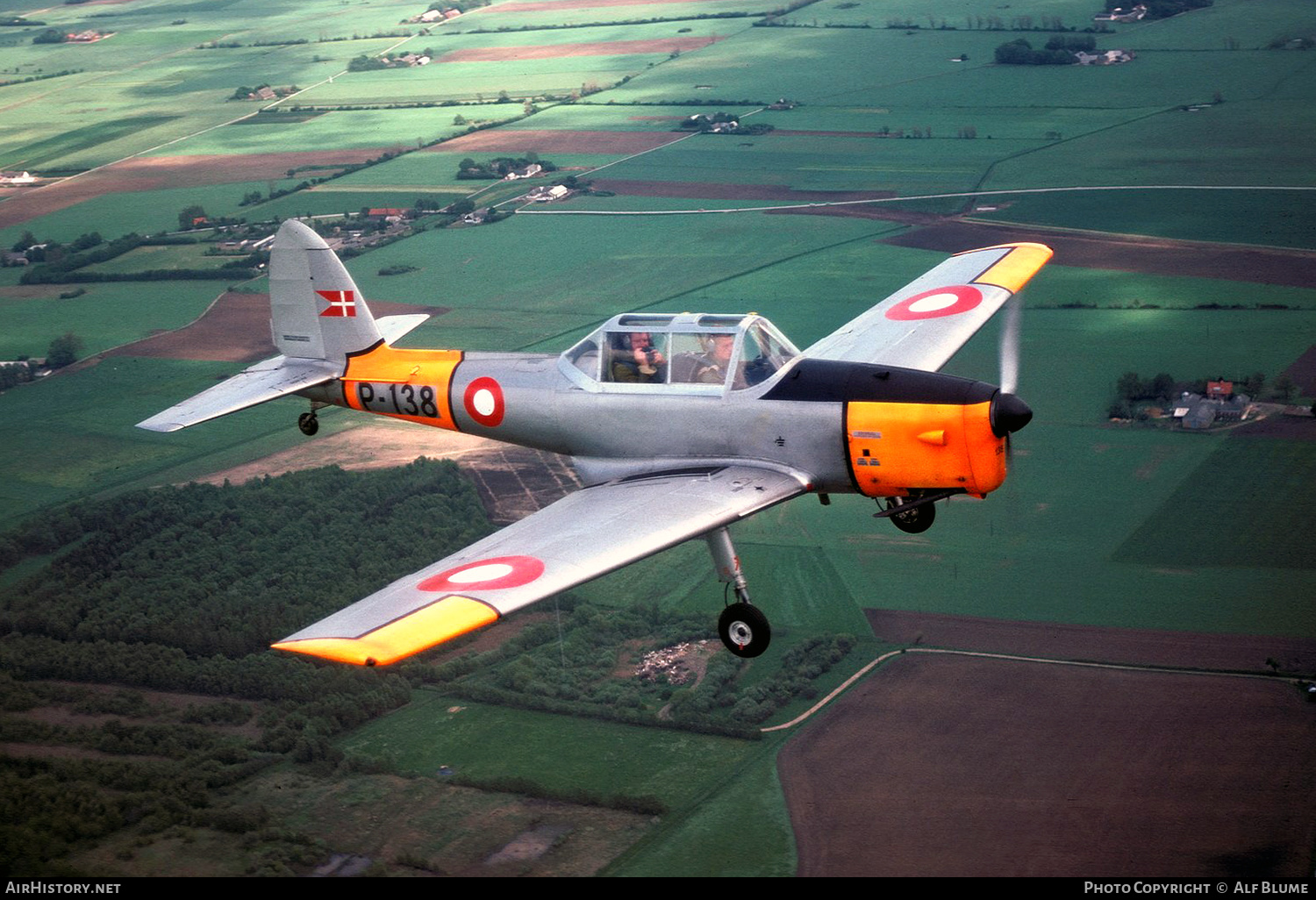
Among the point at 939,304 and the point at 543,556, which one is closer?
the point at 543,556

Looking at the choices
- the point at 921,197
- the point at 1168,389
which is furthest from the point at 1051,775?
the point at 921,197

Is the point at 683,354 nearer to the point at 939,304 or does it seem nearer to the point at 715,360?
the point at 715,360

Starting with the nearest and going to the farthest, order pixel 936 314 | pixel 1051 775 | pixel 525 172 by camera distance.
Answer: pixel 936 314 → pixel 1051 775 → pixel 525 172

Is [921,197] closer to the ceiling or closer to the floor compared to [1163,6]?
closer to the floor

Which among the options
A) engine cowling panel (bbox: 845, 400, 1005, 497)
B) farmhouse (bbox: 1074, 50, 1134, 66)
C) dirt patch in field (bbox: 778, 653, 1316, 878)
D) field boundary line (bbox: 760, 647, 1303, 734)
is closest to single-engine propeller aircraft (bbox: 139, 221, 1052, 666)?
engine cowling panel (bbox: 845, 400, 1005, 497)

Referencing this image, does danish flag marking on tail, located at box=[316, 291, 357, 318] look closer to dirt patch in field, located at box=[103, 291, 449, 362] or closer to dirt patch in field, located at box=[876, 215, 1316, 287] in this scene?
dirt patch in field, located at box=[103, 291, 449, 362]

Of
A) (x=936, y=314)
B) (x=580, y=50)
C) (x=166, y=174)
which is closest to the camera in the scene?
(x=936, y=314)
